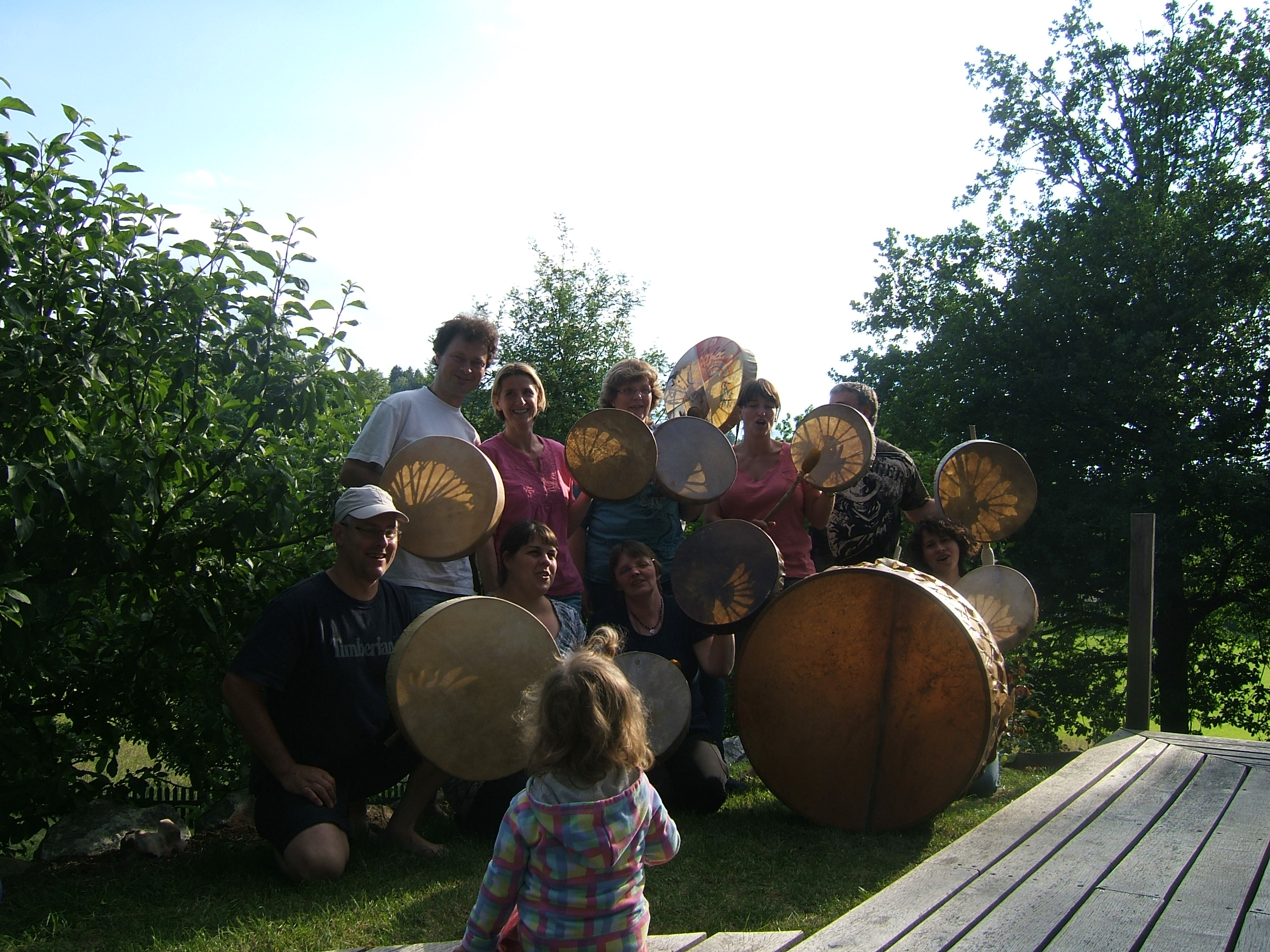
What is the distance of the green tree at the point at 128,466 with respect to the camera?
8.98ft

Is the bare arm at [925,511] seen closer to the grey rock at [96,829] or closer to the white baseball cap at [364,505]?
the white baseball cap at [364,505]

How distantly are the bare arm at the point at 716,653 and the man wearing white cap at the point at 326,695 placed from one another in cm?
112

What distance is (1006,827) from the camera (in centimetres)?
276

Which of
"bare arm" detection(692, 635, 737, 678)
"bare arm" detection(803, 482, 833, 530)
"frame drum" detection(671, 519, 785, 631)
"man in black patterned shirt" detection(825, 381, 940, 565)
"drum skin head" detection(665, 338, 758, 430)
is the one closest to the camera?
"frame drum" detection(671, 519, 785, 631)

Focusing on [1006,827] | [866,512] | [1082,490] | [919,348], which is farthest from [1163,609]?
[1006,827]

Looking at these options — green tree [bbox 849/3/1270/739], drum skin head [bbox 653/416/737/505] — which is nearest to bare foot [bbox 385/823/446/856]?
drum skin head [bbox 653/416/737/505]

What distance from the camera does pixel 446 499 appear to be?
3246 millimetres

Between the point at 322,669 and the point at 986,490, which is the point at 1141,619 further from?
the point at 322,669

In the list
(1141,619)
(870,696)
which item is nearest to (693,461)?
(870,696)

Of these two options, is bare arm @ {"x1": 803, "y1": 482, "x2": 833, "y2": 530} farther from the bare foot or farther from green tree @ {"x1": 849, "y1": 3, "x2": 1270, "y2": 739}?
green tree @ {"x1": 849, "y1": 3, "x2": 1270, "y2": 739}

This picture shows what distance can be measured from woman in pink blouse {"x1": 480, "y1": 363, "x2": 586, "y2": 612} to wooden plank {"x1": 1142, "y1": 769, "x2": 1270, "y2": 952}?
6.98 ft

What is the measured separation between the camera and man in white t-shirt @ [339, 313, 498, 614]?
3348mm

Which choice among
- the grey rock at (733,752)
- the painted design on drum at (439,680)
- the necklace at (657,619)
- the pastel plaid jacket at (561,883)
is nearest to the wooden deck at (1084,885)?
the pastel plaid jacket at (561,883)

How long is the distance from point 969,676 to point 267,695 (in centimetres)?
219
